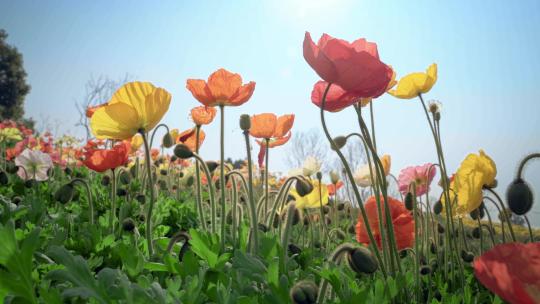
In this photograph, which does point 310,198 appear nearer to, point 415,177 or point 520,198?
point 415,177

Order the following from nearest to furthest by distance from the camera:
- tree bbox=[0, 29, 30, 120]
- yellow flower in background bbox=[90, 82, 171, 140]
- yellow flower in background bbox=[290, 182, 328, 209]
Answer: yellow flower in background bbox=[90, 82, 171, 140] → yellow flower in background bbox=[290, 182, 328, 209] → tree bbox=[0, 29, 30, 120]

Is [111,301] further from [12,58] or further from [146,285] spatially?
[12,58]

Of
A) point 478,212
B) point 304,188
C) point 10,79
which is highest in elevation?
point 10,79

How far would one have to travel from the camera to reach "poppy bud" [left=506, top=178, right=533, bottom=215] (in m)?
1.48

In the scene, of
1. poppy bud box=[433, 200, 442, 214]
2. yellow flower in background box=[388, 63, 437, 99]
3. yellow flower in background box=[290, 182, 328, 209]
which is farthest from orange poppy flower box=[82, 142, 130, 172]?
poppy bud box=[433, 200, 442, 214]

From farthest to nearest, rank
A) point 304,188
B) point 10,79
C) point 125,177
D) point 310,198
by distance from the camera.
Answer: point 10,79
point 125,177
point 310,198
point 304,188

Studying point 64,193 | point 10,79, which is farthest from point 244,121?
point 10,79

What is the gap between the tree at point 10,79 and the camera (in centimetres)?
2298

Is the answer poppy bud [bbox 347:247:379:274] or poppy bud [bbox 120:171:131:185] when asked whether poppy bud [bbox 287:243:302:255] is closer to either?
poppy bud [bbox 347:247:379:274]

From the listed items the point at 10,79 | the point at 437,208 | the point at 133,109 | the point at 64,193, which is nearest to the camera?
the point at 133,109

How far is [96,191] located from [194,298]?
84.4 inches

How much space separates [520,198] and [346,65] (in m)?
0.76

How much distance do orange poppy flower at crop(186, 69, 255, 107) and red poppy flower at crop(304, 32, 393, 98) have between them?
561 millimetres

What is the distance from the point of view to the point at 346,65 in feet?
3.66
